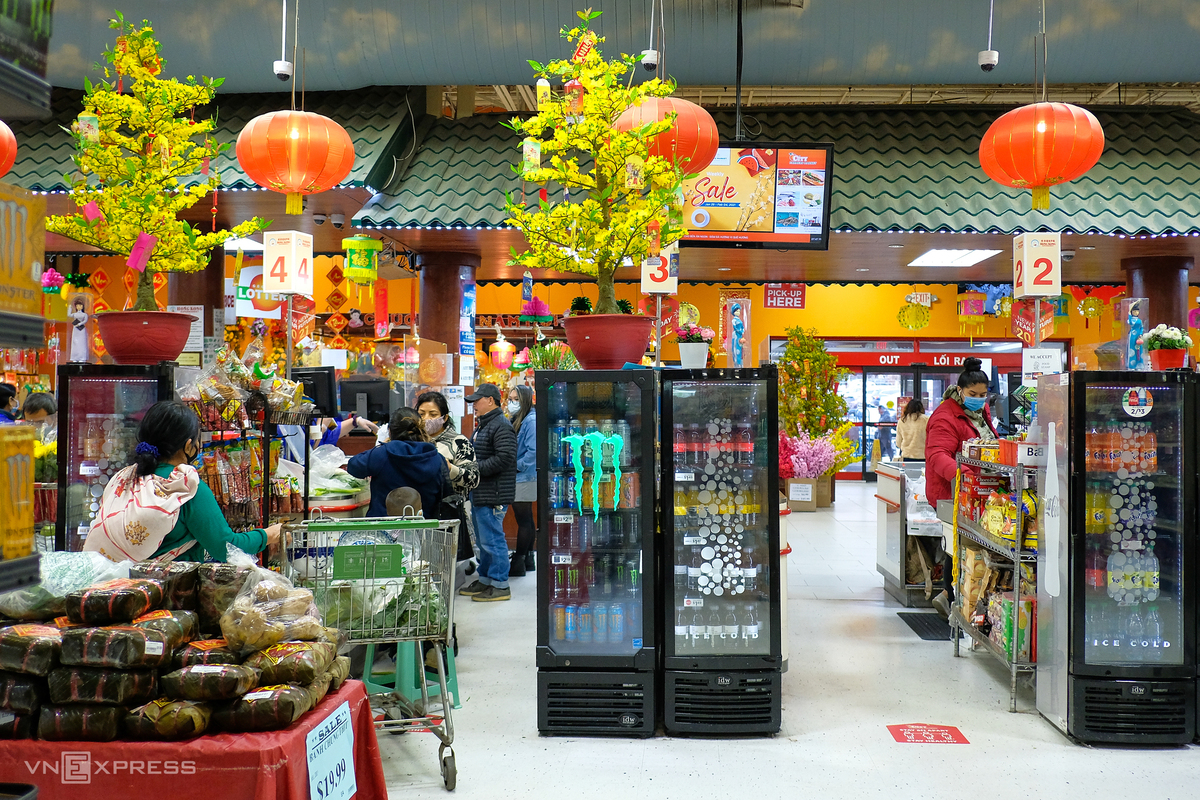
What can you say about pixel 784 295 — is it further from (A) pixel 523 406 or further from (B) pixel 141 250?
(B) pixel 141 250

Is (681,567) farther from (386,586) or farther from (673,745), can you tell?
(386,586)

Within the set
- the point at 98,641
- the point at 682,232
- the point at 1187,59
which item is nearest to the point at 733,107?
the point at 1187,59

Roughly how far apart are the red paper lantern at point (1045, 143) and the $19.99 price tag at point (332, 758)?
4.57 m

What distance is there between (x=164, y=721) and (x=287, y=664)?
0.27m

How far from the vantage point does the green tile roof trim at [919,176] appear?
7.32 meters

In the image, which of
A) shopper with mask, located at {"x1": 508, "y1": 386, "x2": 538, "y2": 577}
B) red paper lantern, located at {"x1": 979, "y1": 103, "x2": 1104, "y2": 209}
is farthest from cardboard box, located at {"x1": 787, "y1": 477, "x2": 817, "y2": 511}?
red paper lantern, located at {"x1": 979, "y1": 103, "x2": 1104, "y2": 209}

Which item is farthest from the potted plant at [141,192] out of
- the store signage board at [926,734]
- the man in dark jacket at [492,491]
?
the store signage board at [926,734]

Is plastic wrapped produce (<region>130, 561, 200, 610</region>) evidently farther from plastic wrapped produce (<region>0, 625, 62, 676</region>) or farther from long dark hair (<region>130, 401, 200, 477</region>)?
long dark hair (<region>130, 401, 200, 477</region>)

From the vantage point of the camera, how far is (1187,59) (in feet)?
22.6

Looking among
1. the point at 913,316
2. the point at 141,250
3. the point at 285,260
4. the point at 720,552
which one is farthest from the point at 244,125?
the point at 913,316

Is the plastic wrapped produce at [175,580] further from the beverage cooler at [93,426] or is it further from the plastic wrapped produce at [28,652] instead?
the beverage cooler at [93,426]

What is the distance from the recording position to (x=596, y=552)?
4.16 meters

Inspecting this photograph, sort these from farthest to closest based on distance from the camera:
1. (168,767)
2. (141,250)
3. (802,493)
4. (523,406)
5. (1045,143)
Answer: (802,493) → (523,406) → (1045,143) → (141,250) → (168,767)

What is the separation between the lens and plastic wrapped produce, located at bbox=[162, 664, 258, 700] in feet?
6.42
